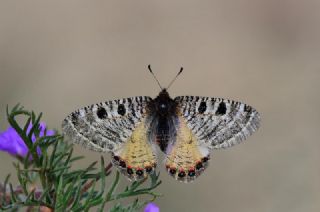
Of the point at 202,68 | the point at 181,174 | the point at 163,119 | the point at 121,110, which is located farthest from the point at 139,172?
the point at 202,68

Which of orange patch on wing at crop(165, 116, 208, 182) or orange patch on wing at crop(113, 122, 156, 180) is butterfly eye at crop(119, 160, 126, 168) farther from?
orange patch on wing at crop(165, 116, 208, 182)

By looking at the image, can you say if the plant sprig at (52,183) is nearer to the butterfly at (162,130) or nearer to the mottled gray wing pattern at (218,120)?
the butterfly at (162,130)

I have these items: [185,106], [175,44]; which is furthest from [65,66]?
[185,106]

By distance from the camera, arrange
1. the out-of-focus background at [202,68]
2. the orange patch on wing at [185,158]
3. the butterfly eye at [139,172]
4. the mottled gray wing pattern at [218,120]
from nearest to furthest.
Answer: the butterfly eye at [139,172], the orange patch on wing at [185,158], the mottled gray wing pattern at [218,120], the out-of-focus background at [202,68]

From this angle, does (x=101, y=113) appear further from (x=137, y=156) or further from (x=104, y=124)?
(x=137, y=156)

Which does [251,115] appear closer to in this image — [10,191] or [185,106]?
[185,106]

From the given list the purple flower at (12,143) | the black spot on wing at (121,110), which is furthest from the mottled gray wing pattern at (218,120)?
the purple flower at (12,143)

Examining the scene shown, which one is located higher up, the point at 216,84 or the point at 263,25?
the point at 263,25
